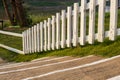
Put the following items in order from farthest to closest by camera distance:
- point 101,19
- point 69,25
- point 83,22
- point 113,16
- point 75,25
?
1. point 69,25
2. point 75,25
3. point 83,22
4. point 101,19
5. point 113,16

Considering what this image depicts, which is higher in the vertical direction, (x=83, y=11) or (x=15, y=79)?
(x=83, y=11)

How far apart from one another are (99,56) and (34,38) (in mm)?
4937

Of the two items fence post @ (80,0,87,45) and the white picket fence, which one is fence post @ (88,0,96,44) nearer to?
the white picket fence

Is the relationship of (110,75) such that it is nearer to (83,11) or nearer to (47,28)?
(83,11)

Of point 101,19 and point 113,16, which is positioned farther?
point 101,19

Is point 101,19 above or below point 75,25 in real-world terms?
above

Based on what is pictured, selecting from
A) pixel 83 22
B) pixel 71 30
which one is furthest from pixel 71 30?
pixel 83 22

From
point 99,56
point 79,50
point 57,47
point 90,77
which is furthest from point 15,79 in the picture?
point 57,47

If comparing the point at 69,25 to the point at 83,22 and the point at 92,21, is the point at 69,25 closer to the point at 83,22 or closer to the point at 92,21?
the point at 83,22

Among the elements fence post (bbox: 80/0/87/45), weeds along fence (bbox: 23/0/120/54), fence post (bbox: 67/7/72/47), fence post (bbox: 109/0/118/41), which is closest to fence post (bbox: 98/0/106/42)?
weeds along fence (bbox: 23/0/120/54)

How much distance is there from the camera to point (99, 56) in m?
5.93

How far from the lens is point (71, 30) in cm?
775

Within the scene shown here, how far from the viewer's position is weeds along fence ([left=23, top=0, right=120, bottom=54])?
618cm

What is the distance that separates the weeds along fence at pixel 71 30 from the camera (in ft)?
20.3
